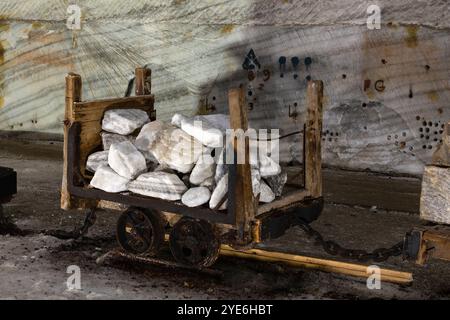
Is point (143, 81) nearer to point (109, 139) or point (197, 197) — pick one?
point (109, 139)

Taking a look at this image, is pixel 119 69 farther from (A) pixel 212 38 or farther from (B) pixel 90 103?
(B) pixel 90 103

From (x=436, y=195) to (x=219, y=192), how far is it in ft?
5.07

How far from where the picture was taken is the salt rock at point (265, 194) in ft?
17.6

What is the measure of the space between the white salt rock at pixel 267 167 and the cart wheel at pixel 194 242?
2.10 feet

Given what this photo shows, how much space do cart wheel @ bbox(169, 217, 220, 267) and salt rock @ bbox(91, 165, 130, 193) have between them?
58 cm

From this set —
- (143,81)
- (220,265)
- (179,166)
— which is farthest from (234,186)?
(143,81)

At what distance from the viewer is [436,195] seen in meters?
4.69

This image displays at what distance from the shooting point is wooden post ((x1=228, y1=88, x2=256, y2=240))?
15.8 feet

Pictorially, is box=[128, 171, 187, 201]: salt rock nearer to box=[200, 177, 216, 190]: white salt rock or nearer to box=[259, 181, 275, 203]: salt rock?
box=[200, 177, 216, 190]: white salt rock

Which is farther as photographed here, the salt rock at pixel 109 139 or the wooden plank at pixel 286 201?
the salt rock at pixel 109 139

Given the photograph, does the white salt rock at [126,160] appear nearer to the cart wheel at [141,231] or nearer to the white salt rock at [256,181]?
the cart wheel at [141,231]

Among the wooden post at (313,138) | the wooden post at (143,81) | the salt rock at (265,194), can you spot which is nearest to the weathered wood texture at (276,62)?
the wooden post at (143,81)

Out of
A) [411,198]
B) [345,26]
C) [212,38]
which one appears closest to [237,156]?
[411,198]
